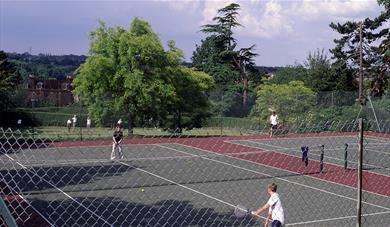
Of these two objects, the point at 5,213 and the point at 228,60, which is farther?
the point at 228,60

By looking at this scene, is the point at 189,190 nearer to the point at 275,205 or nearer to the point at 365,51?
the point at 275,205

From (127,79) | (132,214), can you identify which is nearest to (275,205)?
(132,214)

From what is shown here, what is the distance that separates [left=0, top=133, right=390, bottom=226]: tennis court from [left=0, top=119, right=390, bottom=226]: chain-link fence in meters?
0.03

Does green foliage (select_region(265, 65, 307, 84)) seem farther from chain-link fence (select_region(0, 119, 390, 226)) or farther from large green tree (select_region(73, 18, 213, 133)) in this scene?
chain-link fence (select_region(0, 119, 390, 226))

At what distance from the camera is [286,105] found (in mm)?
37156

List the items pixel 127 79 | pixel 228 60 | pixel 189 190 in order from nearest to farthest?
pixel 189 190 < pixel 127 79 < pixel 228 60

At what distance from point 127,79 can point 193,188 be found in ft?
54.0

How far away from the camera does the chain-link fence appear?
12.8 meters

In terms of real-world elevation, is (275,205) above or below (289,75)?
below

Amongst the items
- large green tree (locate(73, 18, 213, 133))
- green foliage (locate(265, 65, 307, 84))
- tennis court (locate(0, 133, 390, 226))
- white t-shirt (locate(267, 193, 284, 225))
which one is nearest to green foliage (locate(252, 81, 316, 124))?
large green tree (locate(73, 18, 213, 133))

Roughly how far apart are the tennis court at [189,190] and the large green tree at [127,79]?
814cm

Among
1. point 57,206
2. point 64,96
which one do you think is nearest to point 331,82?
point 64,96

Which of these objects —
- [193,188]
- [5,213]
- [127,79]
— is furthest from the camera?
[127,79]

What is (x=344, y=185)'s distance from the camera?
1841cm
